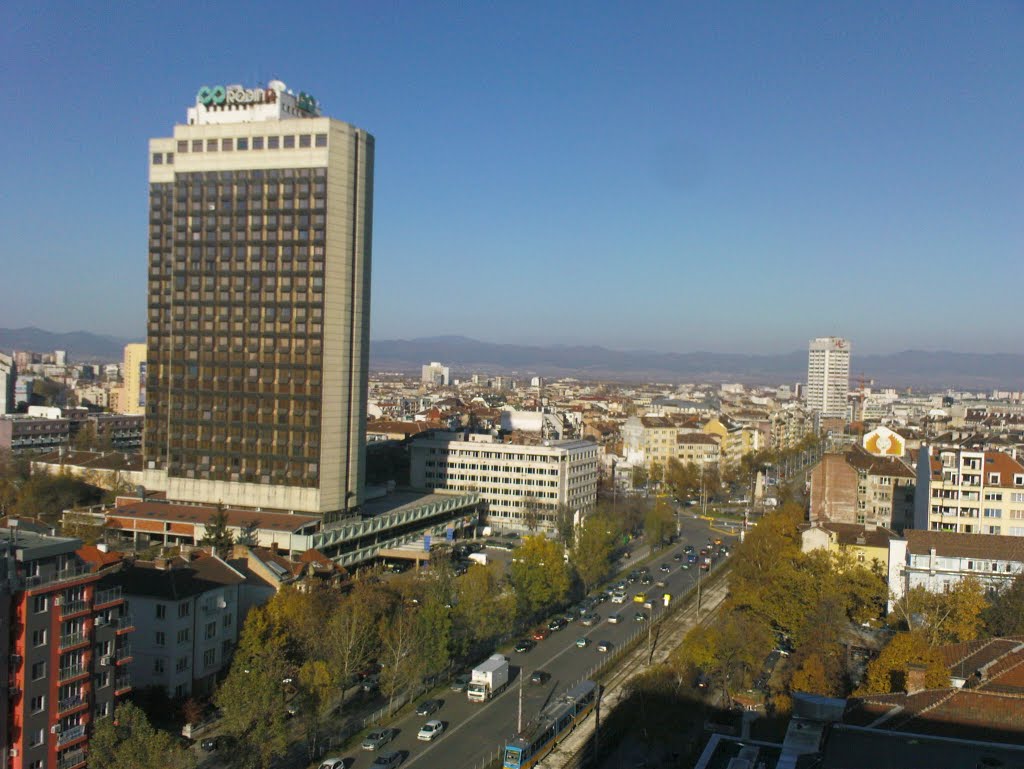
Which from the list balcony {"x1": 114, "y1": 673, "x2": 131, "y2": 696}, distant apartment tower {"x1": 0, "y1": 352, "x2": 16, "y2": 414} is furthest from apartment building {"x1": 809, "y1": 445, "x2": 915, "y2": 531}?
distant apartment tower {"x1": 0, "y1": 352, "x2": 16, "y2": 414}

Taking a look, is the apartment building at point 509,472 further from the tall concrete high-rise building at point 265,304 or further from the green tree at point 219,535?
the green tree at point 219,535

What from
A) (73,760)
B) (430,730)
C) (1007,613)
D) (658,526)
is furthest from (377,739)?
(658,526)

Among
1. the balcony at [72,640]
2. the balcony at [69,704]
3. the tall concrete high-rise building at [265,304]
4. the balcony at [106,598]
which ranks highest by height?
the tall concrete high-rise building at [265,304]

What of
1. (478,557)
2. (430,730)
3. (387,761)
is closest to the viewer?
(387,761)

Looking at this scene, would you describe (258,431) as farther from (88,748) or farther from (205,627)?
(88,748)

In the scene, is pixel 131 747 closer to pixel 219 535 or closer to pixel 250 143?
pixel 219 535

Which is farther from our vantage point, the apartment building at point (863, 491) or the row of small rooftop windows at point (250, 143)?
the apartment building at point (863, 491)

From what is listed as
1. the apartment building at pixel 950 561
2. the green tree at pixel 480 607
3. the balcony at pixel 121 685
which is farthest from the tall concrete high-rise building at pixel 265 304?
the apartment building at pixel 950 561

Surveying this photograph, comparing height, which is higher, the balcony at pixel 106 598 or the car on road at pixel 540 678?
the balcony at pixel 106 598
